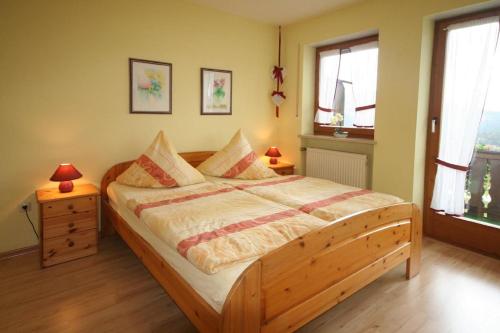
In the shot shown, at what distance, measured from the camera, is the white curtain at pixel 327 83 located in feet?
14.4

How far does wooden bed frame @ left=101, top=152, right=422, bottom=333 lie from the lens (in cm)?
155

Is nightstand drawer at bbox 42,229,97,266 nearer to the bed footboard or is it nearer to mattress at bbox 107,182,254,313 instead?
mattress at bbox 107,182,254,313

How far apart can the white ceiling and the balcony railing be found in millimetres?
2161

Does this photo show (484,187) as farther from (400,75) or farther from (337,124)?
(337,124)

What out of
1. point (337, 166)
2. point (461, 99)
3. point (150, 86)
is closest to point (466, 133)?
point (461, 99)

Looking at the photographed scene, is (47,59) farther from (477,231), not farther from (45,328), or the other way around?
(477,231)

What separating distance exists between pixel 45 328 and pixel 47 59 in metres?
2.28

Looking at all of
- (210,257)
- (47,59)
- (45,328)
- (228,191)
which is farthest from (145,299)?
(47,59)

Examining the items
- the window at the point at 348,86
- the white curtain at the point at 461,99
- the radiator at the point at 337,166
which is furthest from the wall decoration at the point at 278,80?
the white curtain at the point at 461,99

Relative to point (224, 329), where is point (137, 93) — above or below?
above

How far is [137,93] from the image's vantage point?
351 centimetres

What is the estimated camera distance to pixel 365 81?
3.95m

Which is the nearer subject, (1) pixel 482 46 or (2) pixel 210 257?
(2) pixel 210 257

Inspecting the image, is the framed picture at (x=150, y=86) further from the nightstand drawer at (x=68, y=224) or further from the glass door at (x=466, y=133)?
the glass door at (x=466, y=133)
